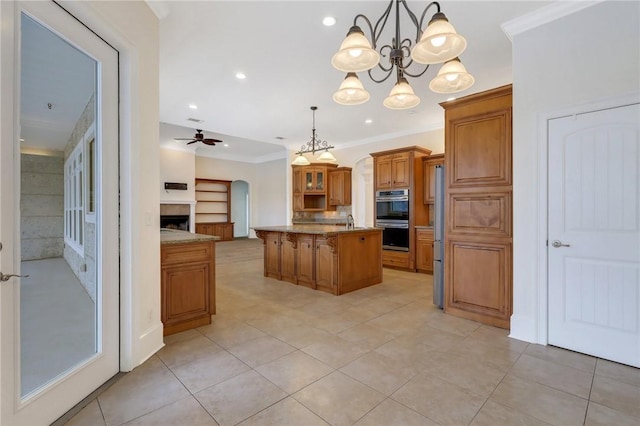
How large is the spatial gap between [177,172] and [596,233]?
9828 millimetres

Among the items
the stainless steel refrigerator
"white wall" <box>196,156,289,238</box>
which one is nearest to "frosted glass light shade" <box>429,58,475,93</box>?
the stainless steel refrigerator

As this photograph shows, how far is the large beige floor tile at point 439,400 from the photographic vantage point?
1.78 meters

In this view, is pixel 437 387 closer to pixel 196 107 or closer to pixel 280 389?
pixel 280 389

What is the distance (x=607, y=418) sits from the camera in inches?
69.5

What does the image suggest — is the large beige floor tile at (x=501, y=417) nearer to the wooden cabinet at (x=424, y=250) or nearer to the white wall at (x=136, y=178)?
the white wall at (x=136, y=178)

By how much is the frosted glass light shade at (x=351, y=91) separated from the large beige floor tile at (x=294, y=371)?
2331 mm

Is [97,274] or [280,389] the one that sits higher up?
[97,274]

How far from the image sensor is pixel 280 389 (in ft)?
6.71

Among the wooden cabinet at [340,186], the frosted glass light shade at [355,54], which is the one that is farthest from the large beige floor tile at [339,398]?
the wooden cabinet at [340,186]

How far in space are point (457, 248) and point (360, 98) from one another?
203 cm

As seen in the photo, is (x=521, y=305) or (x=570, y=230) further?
(x=521, y=305)

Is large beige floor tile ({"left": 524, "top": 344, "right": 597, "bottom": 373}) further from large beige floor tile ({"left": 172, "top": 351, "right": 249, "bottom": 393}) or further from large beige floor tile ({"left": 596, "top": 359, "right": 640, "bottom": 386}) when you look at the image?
large beige floor tile ({"left": 172, "top": 351, "right": 249, "bottom": 393})

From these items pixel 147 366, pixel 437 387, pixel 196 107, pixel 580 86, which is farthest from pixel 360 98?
pixel 196 107

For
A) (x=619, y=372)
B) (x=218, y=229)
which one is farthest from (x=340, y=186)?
(x=619, y=372)
